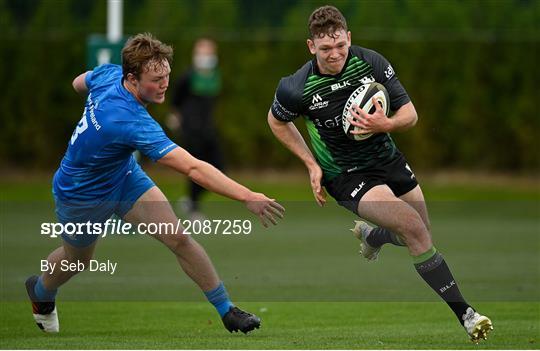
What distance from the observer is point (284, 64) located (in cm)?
2473

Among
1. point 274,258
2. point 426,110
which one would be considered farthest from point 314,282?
point 426,110

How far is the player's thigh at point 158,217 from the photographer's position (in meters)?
8.78

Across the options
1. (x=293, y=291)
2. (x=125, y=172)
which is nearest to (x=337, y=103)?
(x=125, y=172)

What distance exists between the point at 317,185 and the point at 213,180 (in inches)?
56.0

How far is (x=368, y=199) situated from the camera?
29.6ft

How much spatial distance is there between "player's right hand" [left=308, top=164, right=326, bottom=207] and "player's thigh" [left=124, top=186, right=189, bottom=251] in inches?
43.5

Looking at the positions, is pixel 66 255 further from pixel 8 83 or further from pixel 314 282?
pixel 8 83

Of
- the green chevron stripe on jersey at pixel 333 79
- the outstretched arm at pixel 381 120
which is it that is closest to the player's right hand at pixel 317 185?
the outstretched arm at pixel 381 120

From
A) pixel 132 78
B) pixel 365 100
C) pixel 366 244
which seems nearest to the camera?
pixel 132 78

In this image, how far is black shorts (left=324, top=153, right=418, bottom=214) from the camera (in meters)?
9.21

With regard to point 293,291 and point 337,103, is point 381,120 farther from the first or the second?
point 293,291

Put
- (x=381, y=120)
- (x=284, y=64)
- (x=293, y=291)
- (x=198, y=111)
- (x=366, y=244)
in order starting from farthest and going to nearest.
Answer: (x=284, y=64) → (x=198, y=111) → (x=293, y=291) → (x=366, y=244) → (x=381, y=120)

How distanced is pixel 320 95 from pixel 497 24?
53.2ft

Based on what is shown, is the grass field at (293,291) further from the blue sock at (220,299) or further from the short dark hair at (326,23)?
the short dark hair at (326,23)
